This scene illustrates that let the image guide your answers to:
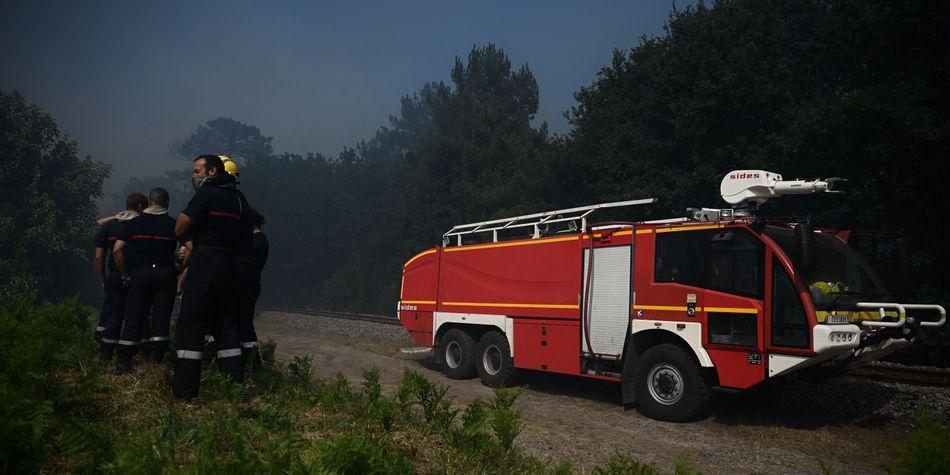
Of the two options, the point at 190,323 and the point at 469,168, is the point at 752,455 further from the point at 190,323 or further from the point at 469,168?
the point at 469,168

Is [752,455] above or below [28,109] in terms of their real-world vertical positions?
below

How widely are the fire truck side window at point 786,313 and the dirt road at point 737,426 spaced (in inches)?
48.9

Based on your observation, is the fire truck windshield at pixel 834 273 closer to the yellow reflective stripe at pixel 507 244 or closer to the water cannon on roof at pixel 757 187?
the water cannon on roof at pixel 757 187

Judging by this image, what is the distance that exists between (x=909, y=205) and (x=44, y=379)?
20.8m

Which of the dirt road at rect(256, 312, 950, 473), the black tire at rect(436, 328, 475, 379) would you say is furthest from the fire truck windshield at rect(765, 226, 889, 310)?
the black tire at rect(436, 328, 475, 379)

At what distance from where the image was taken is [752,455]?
703 centimetres

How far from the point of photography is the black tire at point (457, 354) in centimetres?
1200

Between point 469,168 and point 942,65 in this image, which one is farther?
point 469,168

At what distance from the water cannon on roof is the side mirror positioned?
3.94 feet

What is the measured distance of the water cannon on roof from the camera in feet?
27.7

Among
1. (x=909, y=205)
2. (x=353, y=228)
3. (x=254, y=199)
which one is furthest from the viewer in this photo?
(x=254, y=199)

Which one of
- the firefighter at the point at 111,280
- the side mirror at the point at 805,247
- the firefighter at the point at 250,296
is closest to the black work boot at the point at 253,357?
the firefighter at the point at 250,296

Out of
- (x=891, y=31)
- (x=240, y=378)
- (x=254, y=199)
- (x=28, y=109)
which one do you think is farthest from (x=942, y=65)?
(x=254, y=199)

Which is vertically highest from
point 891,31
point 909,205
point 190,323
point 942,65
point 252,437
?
point 891,31
